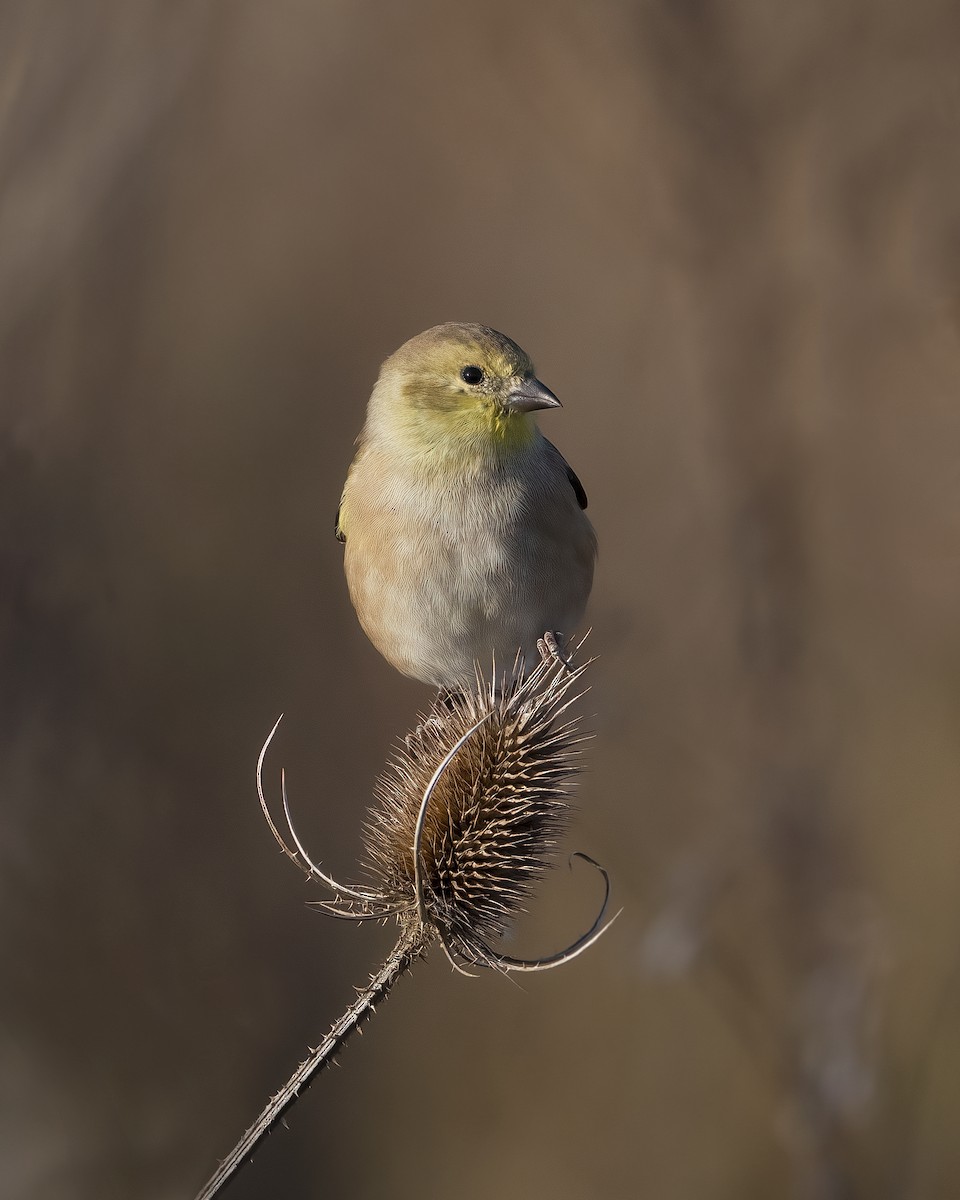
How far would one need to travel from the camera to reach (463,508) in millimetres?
2756

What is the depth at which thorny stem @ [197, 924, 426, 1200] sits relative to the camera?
1.39 meters

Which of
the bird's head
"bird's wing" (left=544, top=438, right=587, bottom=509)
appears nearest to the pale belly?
"bird's wing" (left=544, top=438, right=587, bottom=509)

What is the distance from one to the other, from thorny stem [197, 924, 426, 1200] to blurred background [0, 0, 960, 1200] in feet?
5.80

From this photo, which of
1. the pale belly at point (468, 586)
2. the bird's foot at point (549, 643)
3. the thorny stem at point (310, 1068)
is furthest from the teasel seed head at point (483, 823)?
the bird's foot at point (549, 643)

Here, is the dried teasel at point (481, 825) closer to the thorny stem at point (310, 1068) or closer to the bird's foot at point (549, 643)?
the thorny stem at point (310, 1068)

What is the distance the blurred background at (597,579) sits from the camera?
11.1 ft

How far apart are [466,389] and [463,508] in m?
0.31

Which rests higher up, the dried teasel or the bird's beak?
the bird's beak

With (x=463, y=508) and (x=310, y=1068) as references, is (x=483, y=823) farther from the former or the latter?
(x=463, y=508)

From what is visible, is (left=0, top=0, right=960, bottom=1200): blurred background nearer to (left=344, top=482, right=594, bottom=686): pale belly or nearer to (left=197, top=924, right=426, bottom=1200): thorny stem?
(left=344, top=482, right=594, bottom=686): pale belly

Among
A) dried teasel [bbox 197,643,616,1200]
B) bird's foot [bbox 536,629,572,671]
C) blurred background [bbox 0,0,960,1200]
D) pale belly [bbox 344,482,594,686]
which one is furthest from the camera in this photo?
blurred background [bbox 0,0,960,1200]

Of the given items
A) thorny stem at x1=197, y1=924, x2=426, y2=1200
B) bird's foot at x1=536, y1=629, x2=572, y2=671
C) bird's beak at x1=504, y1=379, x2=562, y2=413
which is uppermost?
bird's beak at x1=504, y1=379, x2=562, y2=413

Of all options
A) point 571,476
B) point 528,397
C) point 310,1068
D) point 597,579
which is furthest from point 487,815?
point 597,579

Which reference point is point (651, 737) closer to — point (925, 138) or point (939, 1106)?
point (939, 1106)
